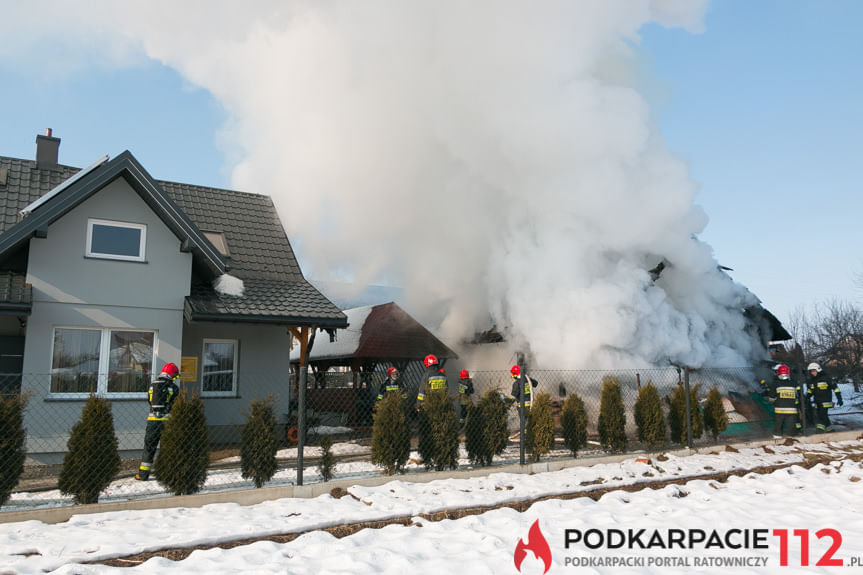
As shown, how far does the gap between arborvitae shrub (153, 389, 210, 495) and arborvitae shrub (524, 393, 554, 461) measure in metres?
5.02

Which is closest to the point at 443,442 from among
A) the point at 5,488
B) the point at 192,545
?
the point at 192,545

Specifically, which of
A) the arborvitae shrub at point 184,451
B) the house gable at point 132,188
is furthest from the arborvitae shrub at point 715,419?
the house gable at point 132,188

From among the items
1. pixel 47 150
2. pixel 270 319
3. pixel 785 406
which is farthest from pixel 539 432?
pixel 47 150

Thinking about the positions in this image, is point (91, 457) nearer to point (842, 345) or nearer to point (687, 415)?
point (687, 415)

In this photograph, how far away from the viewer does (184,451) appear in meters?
7.09

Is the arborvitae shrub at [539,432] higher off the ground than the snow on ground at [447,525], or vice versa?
the arborvitae shrub at [539,432]

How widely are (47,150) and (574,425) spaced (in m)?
13.4

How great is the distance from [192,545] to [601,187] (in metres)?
14.3

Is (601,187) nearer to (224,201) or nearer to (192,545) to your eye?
(224,201)

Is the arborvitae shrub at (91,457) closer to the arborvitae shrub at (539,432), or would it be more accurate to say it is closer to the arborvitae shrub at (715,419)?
the arborvitae shrub at (539,432)

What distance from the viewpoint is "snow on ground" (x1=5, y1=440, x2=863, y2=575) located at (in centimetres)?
482

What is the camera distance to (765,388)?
653 inches

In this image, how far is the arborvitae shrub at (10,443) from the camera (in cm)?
616

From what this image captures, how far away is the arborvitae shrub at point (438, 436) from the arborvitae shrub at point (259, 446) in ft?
7.31
